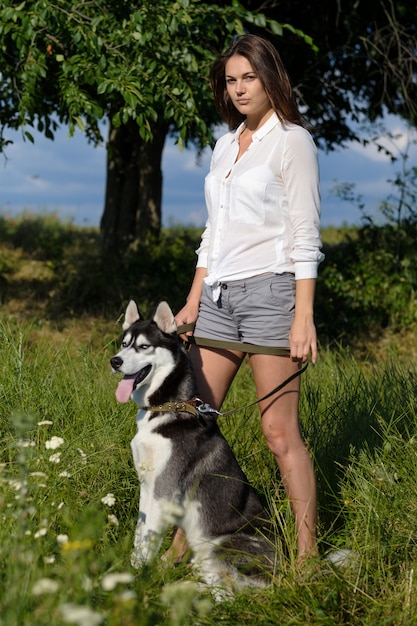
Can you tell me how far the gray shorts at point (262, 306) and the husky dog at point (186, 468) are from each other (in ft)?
1.13

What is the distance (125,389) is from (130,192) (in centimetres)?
1000

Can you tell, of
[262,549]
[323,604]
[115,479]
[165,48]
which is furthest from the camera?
[165,48]

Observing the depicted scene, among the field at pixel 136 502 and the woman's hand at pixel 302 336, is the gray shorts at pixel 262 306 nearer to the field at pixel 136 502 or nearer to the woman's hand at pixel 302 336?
the woman's hand at pixel 302 336

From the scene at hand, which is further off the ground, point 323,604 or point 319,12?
point 319,12

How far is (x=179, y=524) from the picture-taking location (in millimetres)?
3672

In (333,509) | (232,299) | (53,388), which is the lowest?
(333,509)

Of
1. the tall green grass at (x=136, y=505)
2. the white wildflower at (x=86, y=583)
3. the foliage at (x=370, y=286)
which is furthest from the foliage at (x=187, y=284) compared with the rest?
the white wildflower at (x=86, y=583)

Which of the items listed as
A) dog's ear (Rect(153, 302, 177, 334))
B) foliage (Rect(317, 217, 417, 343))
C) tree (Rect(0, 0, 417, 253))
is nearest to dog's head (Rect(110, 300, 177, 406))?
dog's ear (Rect(153, 302, 177, 334))

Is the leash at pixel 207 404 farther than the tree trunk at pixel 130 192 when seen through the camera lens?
No

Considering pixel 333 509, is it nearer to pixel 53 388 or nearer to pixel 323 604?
pixel 323 604

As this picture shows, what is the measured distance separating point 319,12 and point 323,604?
11275 millimetres

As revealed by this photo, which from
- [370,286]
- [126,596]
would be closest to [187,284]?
[370,286]

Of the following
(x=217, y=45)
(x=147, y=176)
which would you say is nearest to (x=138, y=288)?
(x=147, y=176)

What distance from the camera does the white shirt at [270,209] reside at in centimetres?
357
